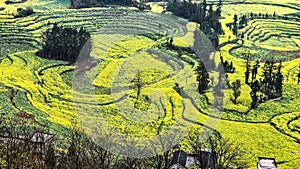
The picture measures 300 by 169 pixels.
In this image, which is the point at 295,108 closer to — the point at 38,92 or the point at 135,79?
the point at 135,79

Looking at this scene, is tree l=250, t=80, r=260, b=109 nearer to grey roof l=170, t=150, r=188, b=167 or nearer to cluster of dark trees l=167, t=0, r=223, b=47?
grey roof l=170, t=150, r=188, b=167

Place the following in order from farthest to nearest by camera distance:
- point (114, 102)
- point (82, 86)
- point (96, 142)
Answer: point (82, 86)
point (114, 102)
point (96, 142)

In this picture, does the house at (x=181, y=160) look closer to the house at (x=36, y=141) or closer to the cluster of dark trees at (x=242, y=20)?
the house at (x=36, y=141)

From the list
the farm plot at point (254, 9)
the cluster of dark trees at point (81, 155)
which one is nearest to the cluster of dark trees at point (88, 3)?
the farm plot at point (254, 9)

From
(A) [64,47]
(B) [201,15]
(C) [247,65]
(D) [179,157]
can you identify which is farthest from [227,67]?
(D) [179,157]

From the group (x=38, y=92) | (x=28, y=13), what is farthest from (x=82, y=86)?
(x=28, y=13)

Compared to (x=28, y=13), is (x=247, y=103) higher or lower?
lower
